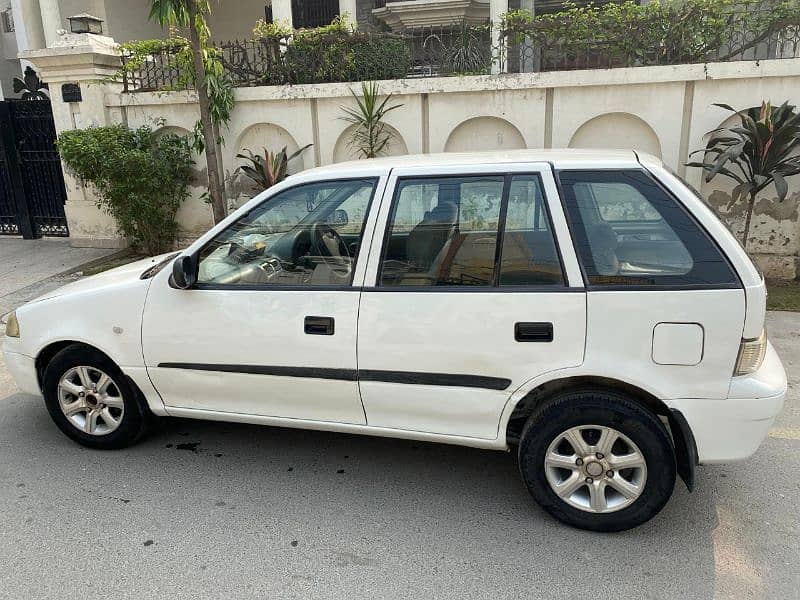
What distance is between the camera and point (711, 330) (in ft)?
8.97

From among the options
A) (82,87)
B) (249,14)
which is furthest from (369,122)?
(249,14)

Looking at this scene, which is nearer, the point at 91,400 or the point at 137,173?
the point at 91,400

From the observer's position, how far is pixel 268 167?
27.5 feet

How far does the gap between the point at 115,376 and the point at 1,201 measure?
884cm

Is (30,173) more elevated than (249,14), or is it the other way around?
(249,14)

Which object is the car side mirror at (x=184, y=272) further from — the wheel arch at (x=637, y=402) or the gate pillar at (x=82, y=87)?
the gate pillar at (x=82, y=87)

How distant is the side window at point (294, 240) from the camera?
10.8ft

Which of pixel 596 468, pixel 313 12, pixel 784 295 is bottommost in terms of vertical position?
pixel 784 295

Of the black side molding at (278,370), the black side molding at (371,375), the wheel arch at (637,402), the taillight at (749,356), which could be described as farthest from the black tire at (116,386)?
the taillight at (749,356)

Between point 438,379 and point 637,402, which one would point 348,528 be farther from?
point 637,402

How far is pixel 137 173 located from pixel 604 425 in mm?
7589

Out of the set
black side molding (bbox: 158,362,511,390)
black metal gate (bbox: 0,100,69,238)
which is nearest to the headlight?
black side molding (bbox: 158,362,511,390)

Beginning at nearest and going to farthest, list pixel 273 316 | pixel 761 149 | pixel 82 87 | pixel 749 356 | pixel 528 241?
pixel 749 356 → pixel 528 241 → pixel 273 316 → pixel 761 149 → pixel 82 87

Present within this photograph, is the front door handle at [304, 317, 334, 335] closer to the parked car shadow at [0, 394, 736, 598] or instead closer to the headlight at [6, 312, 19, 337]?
the parked car shadow at [0, 394, 736, 598]
